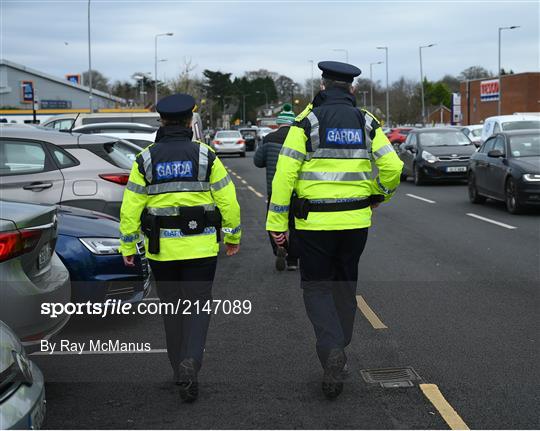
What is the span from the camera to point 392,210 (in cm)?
1705

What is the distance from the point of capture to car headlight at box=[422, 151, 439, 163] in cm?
2338

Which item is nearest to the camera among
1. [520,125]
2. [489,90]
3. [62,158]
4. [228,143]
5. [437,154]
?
[62,158]

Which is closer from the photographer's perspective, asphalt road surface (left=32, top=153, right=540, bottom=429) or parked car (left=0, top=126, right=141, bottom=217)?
asphalt road surface (left=32, top=153, right=540, bottom=429)

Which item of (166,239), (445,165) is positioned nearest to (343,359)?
(166,239)

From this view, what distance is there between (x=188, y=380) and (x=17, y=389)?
5.35 ft

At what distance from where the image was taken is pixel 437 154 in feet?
76.7

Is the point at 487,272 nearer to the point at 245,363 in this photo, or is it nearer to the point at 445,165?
the point at 245,363

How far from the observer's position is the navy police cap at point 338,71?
535cm

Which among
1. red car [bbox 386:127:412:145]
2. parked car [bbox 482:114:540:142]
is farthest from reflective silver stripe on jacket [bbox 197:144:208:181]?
red car [bbox 386:127:412:145]

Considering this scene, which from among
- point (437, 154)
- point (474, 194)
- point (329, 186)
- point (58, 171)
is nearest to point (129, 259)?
point (329, 186)

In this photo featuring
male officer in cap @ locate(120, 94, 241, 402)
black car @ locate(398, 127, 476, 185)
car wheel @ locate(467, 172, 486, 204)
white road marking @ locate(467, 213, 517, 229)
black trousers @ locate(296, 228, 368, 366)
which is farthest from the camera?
black car @ locate(398, 127, 476, 185)

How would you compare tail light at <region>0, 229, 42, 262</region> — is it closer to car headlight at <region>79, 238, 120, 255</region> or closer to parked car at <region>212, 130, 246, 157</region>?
→ car headlight at <region>79, 238, 120, 255</region>
